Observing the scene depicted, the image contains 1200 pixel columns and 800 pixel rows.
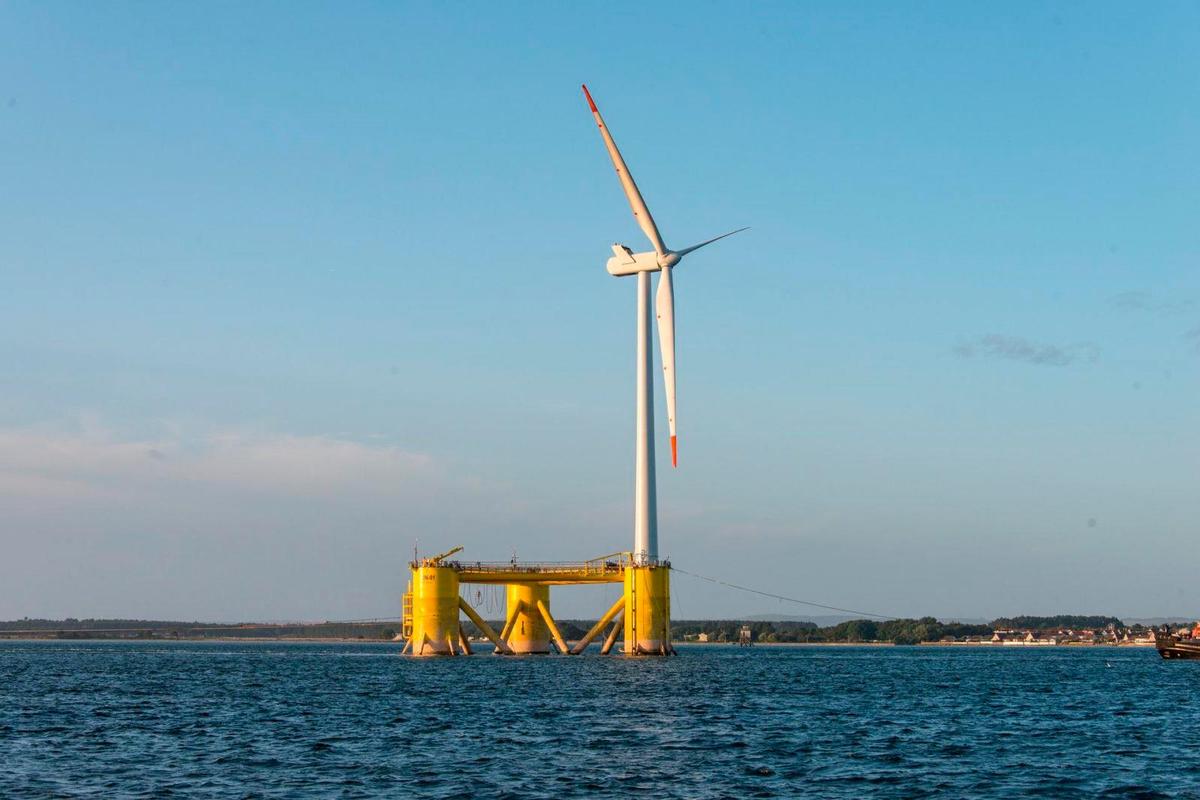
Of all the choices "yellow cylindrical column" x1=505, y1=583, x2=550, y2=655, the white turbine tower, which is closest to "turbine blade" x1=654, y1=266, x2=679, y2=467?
the white turbine tower

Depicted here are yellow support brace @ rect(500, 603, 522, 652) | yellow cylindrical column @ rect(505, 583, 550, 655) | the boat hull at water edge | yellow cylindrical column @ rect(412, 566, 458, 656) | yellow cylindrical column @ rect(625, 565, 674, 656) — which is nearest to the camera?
yellow cylindrical column @ rect(625, 565, 674, 656)

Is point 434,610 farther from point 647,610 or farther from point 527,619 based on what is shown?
point 647,610

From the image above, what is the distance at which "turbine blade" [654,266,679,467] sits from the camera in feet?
378

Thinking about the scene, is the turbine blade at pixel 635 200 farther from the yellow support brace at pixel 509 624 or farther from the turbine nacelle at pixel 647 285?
the yellow support brace at pixel 509 624

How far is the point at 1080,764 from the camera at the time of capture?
48.0 m

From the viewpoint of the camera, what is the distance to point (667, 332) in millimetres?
117625

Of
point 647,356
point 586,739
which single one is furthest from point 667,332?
point 586,739

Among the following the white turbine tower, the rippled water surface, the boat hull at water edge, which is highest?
the white turbine tower

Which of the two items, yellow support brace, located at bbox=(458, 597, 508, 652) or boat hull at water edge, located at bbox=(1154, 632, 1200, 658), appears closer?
yellow support brace, located at bbox=(458, 597, 508, 652)

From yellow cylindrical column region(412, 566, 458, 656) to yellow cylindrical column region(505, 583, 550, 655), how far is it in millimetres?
7256

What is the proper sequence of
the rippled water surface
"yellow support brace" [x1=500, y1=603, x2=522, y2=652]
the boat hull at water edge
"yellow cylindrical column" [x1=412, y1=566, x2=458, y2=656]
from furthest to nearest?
the boat hull at water edge
"yellow support brace" [x1=500, y1=603, x2=522, y2=652]
"yellow cylindrical column" [x1=412, y1=566, x2=458, y2=656]
the rippled water surface

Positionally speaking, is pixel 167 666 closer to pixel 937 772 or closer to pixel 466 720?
pixel 466 720

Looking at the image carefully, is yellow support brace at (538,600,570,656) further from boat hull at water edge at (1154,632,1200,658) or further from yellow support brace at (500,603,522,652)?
boat hull at water edge at (1154,632,1200,658)

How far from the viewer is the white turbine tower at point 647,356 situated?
378 feet
